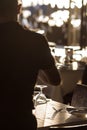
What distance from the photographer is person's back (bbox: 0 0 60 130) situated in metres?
2.22

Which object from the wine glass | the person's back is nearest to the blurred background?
the wine glass

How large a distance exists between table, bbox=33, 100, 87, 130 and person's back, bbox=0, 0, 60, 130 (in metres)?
0.47

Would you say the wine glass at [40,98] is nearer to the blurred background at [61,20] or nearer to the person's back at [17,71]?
the person's back at [17,71]

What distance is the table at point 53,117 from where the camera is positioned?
282cm

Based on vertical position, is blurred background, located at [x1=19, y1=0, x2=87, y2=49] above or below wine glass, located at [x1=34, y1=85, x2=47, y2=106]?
below

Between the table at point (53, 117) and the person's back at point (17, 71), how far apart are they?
0.47 metres

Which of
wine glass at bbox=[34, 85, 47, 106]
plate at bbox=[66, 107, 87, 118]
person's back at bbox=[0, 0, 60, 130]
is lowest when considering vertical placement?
wine glass at bbox=[34, 85, 47, 106]

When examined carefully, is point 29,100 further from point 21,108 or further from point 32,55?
point 32,55

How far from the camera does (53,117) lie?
3.02 m

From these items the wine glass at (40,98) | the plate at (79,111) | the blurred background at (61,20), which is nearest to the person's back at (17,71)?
the plate at (79,111)

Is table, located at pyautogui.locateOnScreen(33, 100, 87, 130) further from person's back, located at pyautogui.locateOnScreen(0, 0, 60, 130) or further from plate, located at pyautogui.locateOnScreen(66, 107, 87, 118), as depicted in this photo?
person's back, located at pyautogui.locateOnScreen(0, 0, 60, 130)

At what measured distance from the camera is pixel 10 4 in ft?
7.20

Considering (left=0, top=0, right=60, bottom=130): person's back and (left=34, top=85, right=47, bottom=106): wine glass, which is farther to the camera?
(left=34, top=85, right=47, bottom=106): wine glass

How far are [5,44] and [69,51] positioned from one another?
478cm
